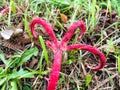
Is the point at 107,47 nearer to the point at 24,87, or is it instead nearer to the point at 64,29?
the point at 64,29

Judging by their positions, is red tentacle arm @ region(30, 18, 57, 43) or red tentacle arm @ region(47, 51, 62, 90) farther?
red tentacle arm @ region(30, 18, 57, 43)

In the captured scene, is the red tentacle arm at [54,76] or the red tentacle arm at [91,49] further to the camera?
the red tentacle arm at [91,49]

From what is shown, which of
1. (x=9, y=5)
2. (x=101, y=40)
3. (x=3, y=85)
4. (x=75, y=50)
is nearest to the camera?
(x=3, y=85)

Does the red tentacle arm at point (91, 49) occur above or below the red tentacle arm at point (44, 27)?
below

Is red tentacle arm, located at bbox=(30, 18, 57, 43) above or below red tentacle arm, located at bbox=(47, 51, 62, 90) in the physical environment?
above

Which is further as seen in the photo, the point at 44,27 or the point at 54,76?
the point at 44,27

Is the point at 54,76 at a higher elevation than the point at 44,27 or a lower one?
lower

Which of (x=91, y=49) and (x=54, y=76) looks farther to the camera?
(x=91, y=49)

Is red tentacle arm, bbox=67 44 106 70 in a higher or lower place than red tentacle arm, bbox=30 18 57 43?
lower

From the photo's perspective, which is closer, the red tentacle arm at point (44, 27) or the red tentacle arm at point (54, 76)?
the red tentacle arm at point (54, 76)

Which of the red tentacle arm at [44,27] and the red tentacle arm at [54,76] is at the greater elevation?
the red tentacle arm at [44,27]

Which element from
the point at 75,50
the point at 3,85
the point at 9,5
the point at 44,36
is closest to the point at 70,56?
the point at 75,50
